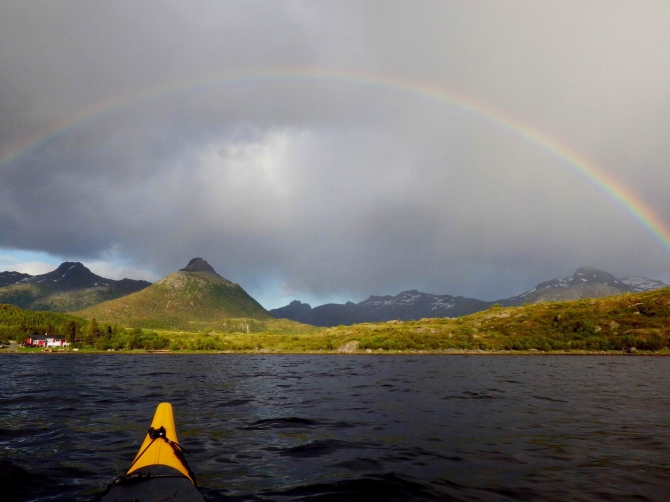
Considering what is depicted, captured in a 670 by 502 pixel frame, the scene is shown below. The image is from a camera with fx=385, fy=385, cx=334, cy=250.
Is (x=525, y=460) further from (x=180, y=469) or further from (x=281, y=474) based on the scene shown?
(x=180, y=469)

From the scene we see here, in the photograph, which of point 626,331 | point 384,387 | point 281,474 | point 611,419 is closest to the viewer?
point 281,474

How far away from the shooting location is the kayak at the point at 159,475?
10320mm

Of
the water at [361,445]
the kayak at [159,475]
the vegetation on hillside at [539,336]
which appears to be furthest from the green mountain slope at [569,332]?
the kayak at [159,475]

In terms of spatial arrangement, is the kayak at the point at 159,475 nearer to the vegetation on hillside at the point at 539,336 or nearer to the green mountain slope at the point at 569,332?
the vegetation on hillside at the point at 539,336

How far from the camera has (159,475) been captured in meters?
11.6

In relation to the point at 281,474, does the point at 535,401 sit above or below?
below

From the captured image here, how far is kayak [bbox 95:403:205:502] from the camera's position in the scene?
1032cm

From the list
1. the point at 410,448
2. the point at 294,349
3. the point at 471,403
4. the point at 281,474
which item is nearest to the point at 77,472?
the point at 281,474

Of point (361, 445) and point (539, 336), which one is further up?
point (361, 445)

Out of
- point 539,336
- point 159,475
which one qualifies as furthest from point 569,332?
point 159,475

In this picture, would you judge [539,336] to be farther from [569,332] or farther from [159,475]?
[159,475]

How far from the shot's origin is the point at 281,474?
14953mm

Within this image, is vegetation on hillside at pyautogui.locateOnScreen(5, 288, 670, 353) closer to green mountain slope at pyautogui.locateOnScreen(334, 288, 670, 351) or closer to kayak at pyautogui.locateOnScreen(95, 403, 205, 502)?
green mountain slope at pyautogui.locateOnScreen(334, 288, 670, 351)

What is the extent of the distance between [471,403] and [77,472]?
29.1 m
